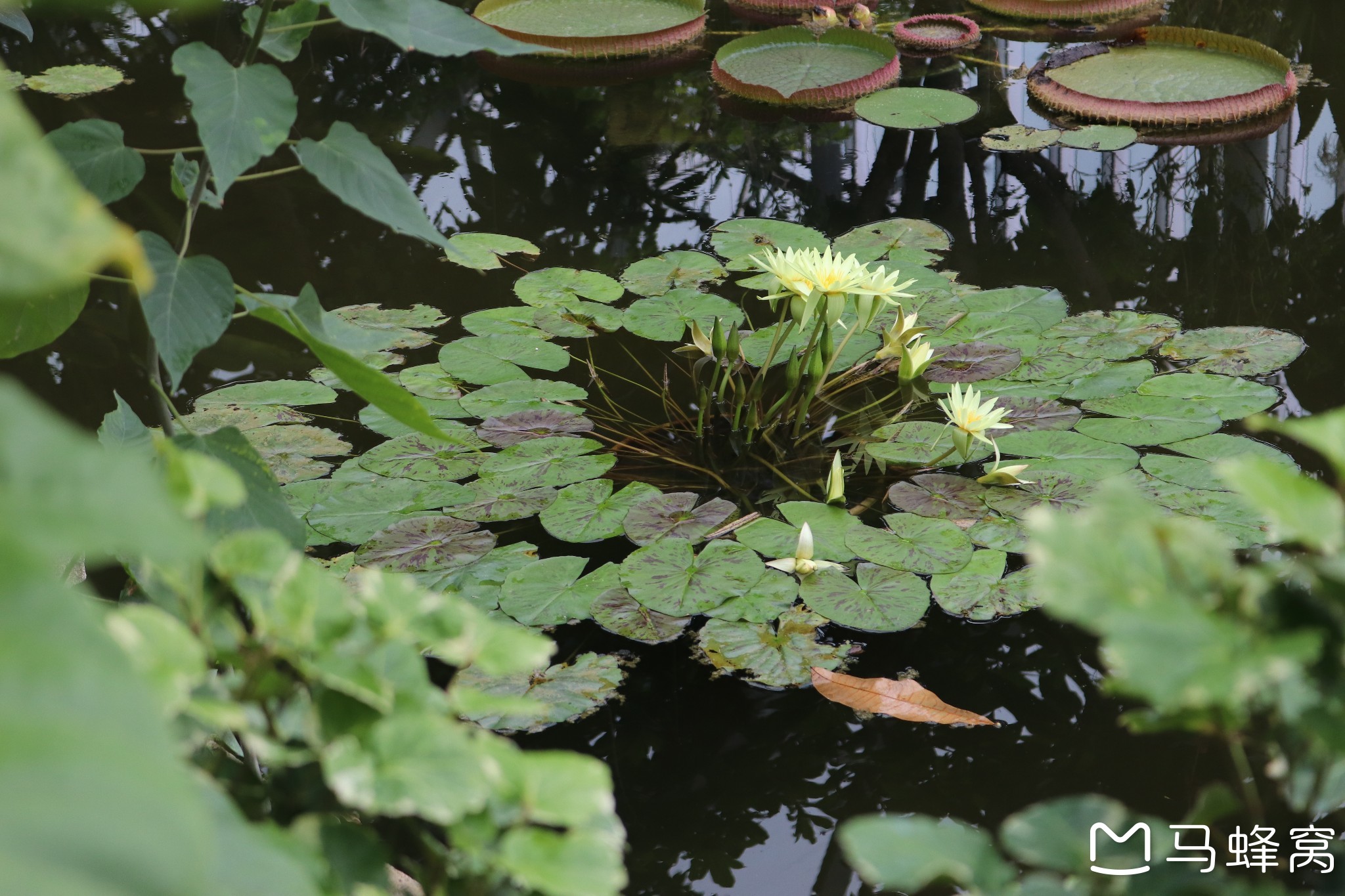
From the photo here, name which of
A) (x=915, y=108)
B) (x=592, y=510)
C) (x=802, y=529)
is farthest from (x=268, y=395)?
(x=915, y=108)

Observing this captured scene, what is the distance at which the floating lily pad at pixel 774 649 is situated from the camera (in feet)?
4.76

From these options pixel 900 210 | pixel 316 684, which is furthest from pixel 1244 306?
pixel 316 684

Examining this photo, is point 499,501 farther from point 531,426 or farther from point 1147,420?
point 1147,420

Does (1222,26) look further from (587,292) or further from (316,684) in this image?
(316,684)

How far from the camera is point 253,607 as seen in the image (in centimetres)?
50

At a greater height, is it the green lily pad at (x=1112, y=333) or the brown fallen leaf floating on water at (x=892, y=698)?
the green lily pad at (x=1112, y=333)

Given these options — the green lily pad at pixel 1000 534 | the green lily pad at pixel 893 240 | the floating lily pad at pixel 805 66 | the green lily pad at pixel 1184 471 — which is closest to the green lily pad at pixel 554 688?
the green lily pad at pixel 1000 534

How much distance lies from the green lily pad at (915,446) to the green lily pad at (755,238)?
66cm

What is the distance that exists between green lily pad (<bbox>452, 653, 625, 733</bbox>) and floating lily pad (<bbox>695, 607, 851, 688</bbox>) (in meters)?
0.14

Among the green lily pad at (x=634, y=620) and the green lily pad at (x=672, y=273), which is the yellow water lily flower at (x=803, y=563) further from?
the green lily pad at (x=672, y=273)

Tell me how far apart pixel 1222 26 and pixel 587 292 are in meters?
2.99

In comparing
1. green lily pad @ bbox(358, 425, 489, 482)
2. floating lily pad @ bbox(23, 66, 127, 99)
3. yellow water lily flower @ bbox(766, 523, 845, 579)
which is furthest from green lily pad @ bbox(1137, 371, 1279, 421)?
floating lily pad @ bbox(23, 66, 127, 99)

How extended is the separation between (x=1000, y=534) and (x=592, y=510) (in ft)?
2.14

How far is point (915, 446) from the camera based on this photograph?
6.09 feet
